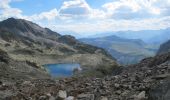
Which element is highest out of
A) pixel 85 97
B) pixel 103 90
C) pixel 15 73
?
pixel 103 90

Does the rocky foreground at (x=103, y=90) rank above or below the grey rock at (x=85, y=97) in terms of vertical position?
above

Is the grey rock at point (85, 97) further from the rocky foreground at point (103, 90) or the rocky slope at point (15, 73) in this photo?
the rocky slope at point (15, 73)

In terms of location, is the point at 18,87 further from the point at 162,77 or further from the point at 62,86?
the point at 162,77

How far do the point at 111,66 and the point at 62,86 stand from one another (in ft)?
194

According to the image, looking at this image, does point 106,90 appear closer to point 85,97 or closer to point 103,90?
point 103,90

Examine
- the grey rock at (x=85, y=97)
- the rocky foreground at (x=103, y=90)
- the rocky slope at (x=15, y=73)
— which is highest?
the rocky foreground at (x=103, y=90)

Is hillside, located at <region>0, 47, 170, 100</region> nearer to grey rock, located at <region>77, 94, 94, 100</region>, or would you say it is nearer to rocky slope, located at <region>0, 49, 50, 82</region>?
grey rock, located at <region>77, 94, 94, 100</region>

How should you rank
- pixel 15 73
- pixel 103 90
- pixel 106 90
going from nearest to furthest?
pixel 106 90
pixel 103 90
pixel 15 73

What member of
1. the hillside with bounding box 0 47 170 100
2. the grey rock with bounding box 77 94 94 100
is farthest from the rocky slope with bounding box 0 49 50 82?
the grey rock with bounding box 77 94 94 100

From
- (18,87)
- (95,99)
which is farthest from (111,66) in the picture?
(95,99)

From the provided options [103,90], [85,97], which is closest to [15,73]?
[103,90]

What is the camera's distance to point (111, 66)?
80312 millimetres

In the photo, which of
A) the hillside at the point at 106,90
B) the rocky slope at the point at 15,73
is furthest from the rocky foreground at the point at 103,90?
the rocky slope at the point at 15,73

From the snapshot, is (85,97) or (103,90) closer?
(85,97)
